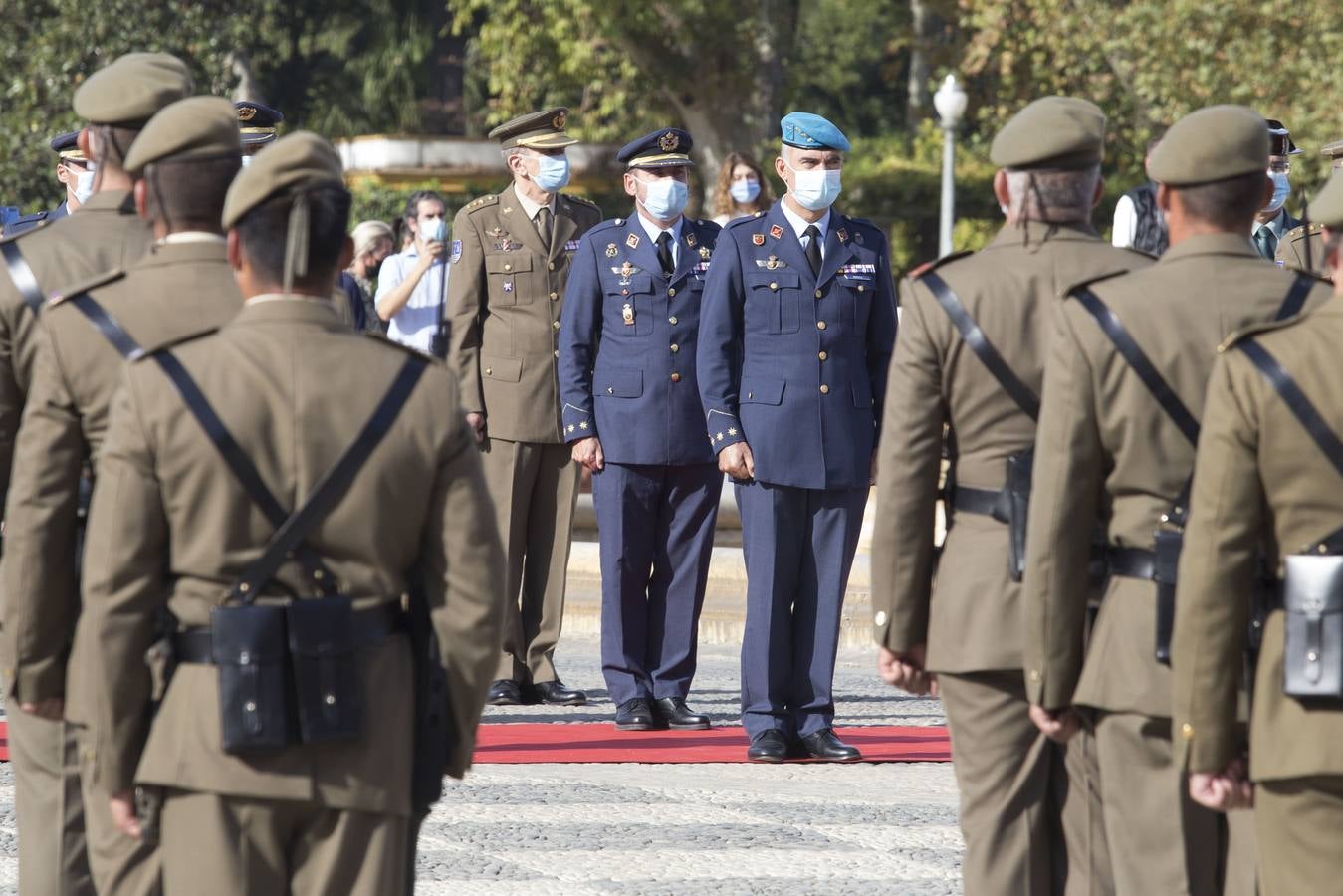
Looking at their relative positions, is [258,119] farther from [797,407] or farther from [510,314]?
[797,407]

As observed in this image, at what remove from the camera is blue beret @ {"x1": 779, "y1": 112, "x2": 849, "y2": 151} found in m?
8.59

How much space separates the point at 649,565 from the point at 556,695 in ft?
2.86

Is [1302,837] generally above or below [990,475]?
below

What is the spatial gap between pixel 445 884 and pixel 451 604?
246 cm

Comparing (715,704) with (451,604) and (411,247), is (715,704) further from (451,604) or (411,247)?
(451,604)

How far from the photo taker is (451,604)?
4.26m

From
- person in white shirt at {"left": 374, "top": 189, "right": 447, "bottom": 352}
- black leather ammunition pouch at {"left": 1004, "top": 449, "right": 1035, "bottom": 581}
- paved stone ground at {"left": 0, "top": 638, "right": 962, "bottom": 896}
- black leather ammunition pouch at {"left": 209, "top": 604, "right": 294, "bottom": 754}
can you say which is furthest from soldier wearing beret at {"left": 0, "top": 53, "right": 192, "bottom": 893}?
person in white shirt at {"left": 374, "top": 189, "right": 447, "bottom": 352}

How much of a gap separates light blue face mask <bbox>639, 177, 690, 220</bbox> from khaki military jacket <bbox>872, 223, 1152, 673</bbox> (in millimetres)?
3935

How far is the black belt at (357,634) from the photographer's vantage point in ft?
13.5

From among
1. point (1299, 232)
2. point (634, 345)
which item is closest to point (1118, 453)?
point (634, 345)

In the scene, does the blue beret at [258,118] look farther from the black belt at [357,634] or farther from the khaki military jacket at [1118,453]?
the black belt at [357,634]

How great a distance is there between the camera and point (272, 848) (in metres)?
4.12

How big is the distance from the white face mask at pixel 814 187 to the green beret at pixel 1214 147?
11.8 ft

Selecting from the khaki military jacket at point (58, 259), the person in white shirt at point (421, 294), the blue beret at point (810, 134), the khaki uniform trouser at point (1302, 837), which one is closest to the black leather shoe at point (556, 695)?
the person in white shirt at point (421, 294)
